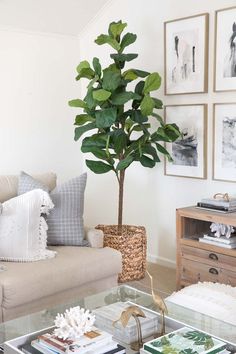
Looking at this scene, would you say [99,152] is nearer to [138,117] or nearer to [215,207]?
[138,117]

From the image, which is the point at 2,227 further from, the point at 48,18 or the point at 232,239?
the point at 48,18

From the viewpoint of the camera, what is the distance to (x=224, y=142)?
3621 millimetres

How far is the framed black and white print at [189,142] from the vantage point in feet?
12.4

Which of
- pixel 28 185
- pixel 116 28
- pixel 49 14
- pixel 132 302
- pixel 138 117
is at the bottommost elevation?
pixel 132 302

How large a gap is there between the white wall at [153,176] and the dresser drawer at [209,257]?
557 millimetres

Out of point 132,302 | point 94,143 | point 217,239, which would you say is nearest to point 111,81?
point 94,143

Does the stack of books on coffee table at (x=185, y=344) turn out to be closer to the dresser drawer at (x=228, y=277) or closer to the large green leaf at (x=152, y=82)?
the dresser drawer at (x=228, y=277)

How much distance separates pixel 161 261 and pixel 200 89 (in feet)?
4.95

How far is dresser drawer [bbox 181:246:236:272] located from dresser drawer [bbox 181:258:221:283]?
3cm

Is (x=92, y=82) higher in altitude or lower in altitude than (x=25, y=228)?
higher

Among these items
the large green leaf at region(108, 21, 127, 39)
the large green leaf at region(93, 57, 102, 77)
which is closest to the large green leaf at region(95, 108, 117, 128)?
the large green leaf at region(93, 57, 102, 77)

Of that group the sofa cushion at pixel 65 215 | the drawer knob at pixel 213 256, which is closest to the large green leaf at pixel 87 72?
the sofa cushion at pixel 65 215

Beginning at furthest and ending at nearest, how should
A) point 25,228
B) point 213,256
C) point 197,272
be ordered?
point 197,272 < point 213,256 < point 25,228

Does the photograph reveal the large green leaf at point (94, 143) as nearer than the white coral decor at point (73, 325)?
No
